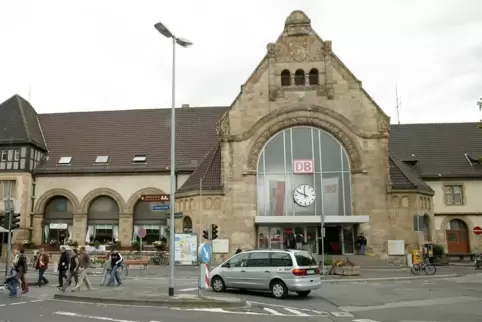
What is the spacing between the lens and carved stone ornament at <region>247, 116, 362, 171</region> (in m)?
35.3

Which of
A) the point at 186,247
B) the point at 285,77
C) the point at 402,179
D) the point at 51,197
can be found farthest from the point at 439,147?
the point at 51,197

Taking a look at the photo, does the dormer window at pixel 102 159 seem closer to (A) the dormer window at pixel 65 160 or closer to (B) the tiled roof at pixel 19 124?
(A) the dormer window at pixel 65 160

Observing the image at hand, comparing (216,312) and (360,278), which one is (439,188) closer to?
(360,278)

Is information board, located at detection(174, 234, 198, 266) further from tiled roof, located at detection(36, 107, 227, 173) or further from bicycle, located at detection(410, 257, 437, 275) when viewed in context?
tiled roof, located at detection(36, 107, 227, 173)

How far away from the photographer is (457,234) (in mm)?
44531

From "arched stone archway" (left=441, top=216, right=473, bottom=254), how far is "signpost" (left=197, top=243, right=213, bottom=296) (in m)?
32.7

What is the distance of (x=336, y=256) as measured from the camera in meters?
33.4

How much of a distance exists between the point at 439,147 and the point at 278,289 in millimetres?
35719

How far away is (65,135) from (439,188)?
34959mm

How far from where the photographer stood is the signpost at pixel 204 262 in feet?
55.6

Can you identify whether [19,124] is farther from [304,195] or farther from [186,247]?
[304,195]

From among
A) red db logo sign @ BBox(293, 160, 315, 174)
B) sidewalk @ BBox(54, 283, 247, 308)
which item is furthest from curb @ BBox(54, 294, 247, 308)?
red db logo sign @ BBox(293, 160, 315, 174)

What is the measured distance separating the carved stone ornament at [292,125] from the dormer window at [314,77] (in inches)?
112

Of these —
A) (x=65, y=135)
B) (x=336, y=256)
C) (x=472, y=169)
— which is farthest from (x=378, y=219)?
(x=65, y=135)
